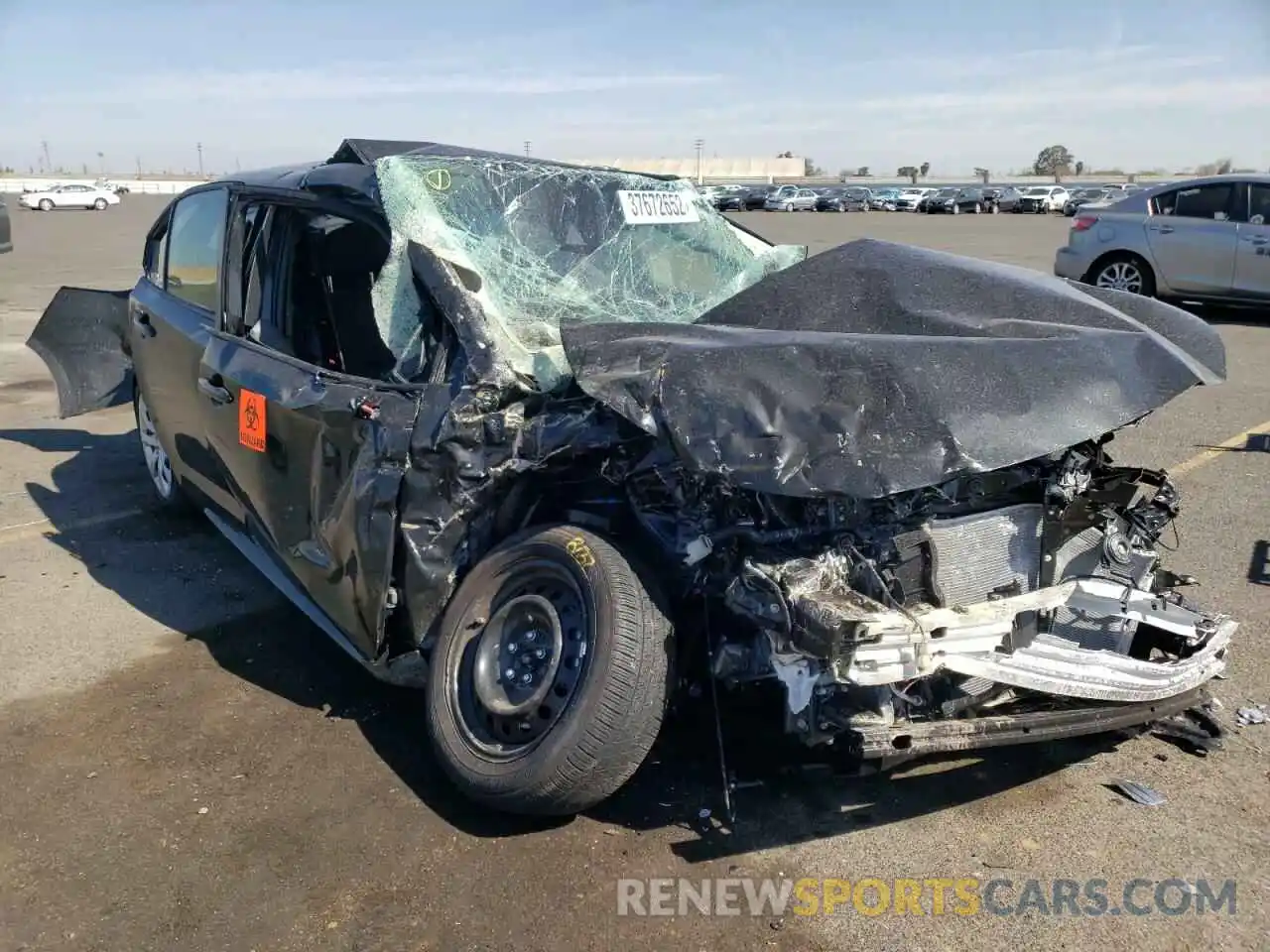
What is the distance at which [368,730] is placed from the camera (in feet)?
12.0

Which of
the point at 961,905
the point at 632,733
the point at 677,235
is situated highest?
the point at 677,235

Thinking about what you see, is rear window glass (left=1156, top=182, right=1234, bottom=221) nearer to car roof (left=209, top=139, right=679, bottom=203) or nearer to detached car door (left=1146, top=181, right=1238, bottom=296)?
detached car door (left=1146, top=181, right=1238, bottom=296)

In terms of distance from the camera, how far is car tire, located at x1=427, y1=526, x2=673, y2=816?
289 cm

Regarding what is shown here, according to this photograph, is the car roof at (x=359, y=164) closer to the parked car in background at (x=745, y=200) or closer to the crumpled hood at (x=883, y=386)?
the crumpled hood at (x=883, y=386)

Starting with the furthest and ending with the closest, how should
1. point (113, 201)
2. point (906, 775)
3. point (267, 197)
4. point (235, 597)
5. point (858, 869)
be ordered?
1. point (113, 201)
2. point (235, 597)
3. point (267, 197)
4. point (906, 775)
5. point (858, 869)

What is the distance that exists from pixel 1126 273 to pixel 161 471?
36.3ft

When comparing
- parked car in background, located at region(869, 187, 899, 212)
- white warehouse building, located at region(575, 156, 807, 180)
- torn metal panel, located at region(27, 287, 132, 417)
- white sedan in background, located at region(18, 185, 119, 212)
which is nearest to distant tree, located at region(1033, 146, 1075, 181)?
white warehouse building, located at region(575, 156, 807, 180)

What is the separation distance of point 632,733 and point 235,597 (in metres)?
2.62

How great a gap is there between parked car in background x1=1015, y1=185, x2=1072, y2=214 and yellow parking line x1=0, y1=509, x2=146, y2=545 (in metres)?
49.8

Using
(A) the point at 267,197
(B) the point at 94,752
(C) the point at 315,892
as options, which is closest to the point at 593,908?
(C) the point at 315,892

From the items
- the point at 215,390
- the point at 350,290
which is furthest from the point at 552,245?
the point at 215,390

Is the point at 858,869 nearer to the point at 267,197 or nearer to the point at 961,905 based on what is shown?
the point at 961,905

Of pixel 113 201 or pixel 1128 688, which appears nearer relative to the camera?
pixel 1128 688

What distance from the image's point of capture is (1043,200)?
49094mm
